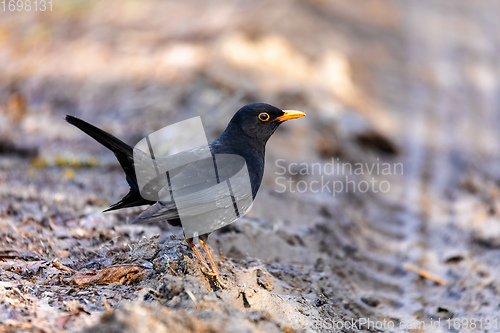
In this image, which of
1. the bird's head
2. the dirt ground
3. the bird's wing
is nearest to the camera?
the dirt ground

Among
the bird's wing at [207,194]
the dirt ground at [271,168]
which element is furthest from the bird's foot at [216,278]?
the bird's wing at [207,194]

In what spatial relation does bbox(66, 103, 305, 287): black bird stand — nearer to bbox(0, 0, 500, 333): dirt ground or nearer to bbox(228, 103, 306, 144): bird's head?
bbox(228, 103, 306, 144): bird's head

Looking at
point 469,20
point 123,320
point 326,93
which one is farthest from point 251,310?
point 469,20

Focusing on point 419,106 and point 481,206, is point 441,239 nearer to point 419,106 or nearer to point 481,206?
point 481,206

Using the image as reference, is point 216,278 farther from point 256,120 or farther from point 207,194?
point 256,120

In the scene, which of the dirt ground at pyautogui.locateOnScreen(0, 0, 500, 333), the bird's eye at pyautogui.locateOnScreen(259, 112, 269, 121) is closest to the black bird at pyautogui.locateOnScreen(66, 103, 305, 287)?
the bird's eye at pyautogui.locateOnScreen(259, 112, 269, 121)
